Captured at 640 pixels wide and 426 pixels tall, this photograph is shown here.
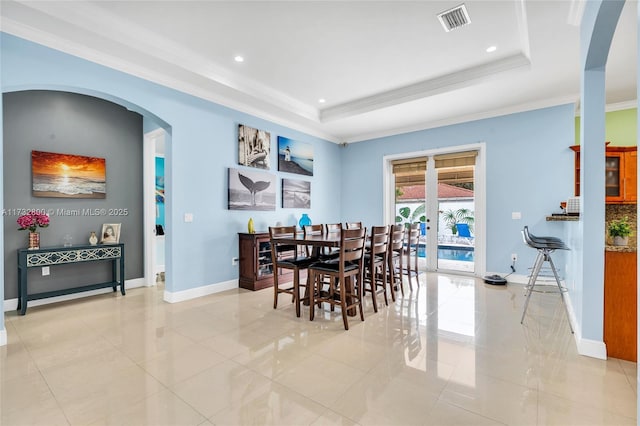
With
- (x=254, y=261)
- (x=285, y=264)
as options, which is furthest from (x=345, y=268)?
(x=254, y=261)

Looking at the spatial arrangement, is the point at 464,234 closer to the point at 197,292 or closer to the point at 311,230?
the point at 311,230

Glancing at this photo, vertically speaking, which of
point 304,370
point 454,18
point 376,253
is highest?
point 454,18

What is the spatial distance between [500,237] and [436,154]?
1.85 m

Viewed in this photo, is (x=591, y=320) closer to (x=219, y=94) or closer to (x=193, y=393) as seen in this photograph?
(x=193, y=393)

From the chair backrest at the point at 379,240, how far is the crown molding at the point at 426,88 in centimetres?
229

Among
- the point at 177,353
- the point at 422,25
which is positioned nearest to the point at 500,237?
the point at 422,25

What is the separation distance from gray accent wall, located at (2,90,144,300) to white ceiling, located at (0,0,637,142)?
137 centimetres

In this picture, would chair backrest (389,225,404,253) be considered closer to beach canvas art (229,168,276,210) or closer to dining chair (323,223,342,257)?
dining chair (323,223,342,257)

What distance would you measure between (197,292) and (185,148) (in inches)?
76.6

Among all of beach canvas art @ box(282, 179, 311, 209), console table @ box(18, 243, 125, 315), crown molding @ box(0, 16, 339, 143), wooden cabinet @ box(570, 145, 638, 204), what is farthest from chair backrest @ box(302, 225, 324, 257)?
wooden cabinet @ box(570, 145, 638, 204)

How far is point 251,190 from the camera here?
15.9ft

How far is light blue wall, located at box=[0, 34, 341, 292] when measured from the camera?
2.85 metres

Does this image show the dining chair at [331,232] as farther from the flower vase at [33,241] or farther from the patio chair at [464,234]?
the flower vase at [33,241]

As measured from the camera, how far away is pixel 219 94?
4.26m
